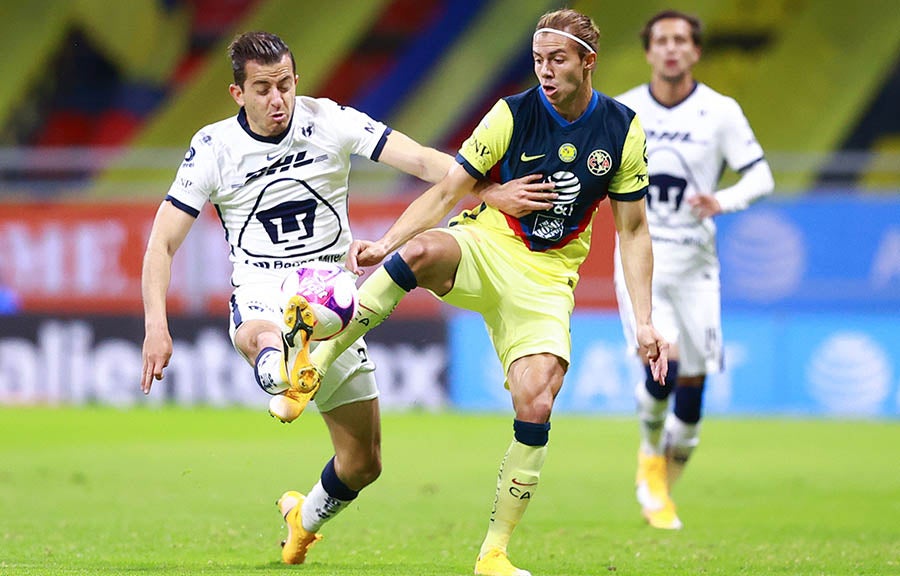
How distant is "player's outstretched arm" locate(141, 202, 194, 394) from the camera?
6.76 metres

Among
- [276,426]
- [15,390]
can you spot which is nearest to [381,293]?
[276,426]

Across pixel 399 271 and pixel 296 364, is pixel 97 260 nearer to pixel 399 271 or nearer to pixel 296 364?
pixel 399 271

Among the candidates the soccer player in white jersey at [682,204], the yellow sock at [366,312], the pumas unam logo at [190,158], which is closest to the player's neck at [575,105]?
the yellow sock at [366,312]

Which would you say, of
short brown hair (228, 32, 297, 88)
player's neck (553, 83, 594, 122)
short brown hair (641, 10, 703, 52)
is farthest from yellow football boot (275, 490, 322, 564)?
short brown hair (641, 10, 703, 52)

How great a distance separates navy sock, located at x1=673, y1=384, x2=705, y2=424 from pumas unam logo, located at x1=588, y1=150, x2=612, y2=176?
10.9 ft

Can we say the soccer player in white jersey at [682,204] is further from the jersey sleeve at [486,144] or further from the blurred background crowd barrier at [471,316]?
the blurred background crowd barrier at [471,316]

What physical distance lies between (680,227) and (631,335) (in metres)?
0.78

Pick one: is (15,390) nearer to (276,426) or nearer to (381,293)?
(276,426)

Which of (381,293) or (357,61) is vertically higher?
(357,61)

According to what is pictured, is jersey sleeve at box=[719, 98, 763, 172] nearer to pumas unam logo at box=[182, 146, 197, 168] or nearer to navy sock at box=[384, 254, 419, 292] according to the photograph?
navy sock at box=[384, 254, 419, 292]

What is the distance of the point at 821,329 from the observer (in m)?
16.9

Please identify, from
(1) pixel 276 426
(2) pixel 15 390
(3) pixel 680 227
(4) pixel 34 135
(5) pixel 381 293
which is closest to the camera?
(5) pixel 381 293

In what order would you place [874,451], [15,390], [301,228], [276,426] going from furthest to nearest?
1. [15,390]
2. [276,426]
3. [874,451]
4. [301,228]

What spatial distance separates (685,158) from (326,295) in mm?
4103
